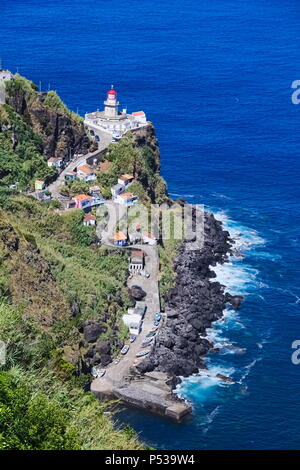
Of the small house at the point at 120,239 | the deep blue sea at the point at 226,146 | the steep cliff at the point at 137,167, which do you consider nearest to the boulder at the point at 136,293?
the small house at the point at 120,239

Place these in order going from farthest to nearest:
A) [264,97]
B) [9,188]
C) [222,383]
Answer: [264,97], [9,188], [222,383]

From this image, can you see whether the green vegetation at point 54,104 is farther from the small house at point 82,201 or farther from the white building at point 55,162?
the small house at point 82,201

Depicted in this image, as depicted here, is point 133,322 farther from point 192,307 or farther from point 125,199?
point 125,199

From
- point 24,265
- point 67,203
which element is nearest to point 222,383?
point 24,265

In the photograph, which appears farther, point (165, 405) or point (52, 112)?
point (52, 112)

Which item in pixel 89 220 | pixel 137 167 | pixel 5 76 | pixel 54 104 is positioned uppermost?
→ pixel 5 76

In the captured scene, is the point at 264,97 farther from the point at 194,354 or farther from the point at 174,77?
the point at 194,354

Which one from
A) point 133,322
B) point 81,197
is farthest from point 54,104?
point 133,322

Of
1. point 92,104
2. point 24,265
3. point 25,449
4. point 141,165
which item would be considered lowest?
point 25,449
